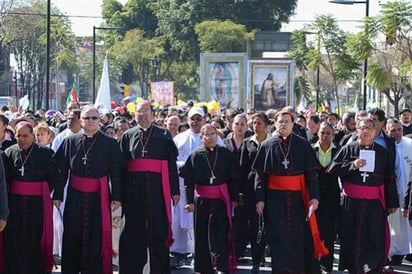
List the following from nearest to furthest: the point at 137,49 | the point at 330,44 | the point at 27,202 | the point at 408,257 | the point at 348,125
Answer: the point at 27,202
the point at 408,257
the point at 348,125
the point at 330,44
the point at 137,49

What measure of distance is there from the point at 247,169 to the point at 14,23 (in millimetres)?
39158

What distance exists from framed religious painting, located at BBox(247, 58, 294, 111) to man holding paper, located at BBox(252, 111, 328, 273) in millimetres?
25545

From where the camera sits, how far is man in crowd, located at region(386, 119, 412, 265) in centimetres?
1111

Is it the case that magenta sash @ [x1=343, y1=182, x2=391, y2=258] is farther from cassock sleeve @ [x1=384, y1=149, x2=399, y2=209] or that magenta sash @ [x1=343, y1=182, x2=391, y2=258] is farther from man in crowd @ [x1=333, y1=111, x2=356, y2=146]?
man in crowd @ [x1=333, y1=111, x2=356, y2=146]

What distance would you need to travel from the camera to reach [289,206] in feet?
30.8

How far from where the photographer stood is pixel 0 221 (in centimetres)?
706

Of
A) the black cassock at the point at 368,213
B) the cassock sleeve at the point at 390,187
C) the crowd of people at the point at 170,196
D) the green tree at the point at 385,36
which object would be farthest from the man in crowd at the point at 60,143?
the green tree at the point at 385,36

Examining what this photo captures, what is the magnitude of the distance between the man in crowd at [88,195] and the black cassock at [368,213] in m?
2.65

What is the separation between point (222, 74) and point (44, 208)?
30.1 metres

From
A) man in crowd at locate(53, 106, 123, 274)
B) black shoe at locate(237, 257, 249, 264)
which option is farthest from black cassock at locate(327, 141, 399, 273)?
man in crowd at locate(53, 106, 123, 274)

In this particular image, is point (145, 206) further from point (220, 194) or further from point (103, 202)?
point (220, 194)

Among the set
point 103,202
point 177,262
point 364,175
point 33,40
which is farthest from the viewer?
point 33,40

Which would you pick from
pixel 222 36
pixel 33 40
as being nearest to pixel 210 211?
pixel 33 40

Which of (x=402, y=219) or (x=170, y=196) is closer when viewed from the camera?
(x=170, y=196)
